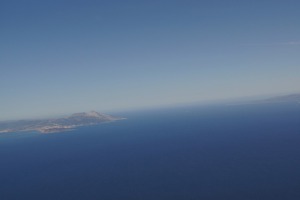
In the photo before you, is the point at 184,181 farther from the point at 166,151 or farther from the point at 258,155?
Answer: the point at 166,151

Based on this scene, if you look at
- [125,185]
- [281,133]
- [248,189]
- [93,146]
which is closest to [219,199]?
[248,189]

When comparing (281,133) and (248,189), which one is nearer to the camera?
(248,189)

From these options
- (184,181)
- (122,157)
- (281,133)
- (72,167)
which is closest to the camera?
(184,181)

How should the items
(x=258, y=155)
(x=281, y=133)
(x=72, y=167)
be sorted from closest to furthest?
(x=258, y=155)
(x=72, y=167)
(x=281, y=133)

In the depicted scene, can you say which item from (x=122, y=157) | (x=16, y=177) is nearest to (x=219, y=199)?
(x=122, y=157)

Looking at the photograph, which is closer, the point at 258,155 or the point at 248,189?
the point at 248,189

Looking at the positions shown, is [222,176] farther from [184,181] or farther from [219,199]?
[219,199]

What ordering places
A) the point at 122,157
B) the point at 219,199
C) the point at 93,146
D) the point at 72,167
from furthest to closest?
the point at 93,146 < the point at 122,157 < the point at 72,167 < the point at 219,199

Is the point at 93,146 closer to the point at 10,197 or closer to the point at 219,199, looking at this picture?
the point at 10,197

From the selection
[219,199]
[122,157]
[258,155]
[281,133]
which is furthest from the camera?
[281,133]
